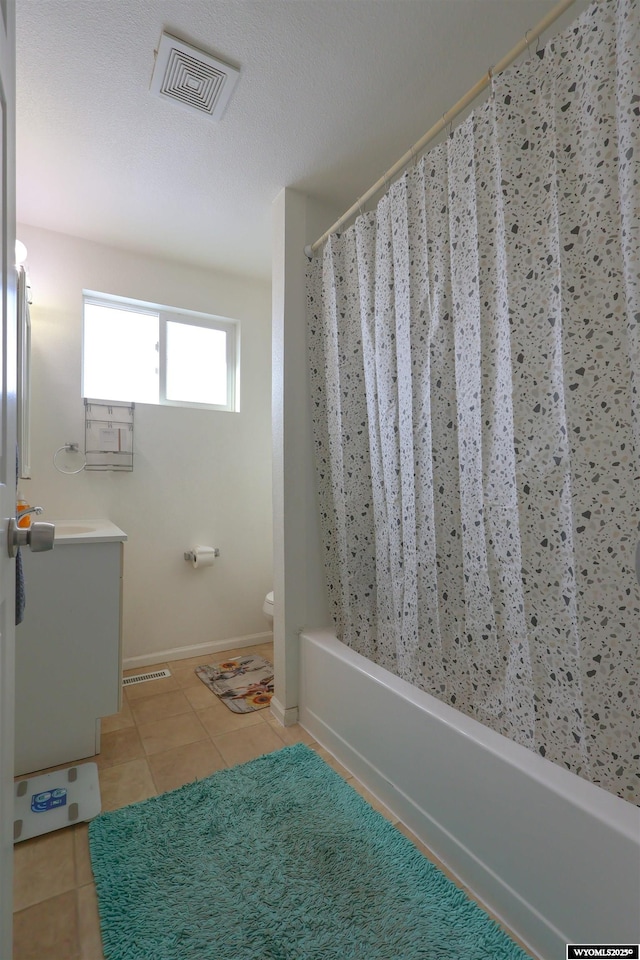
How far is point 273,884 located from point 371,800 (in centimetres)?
45

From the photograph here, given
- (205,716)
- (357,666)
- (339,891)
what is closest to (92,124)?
(357,666)

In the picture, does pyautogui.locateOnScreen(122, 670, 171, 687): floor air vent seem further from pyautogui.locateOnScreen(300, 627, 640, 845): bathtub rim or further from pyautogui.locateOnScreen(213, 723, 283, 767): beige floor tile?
pyautogui.locateOnScreen(300, 627, 640, 845): bathtub rim

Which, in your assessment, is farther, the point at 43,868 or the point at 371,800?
the point at 371,800

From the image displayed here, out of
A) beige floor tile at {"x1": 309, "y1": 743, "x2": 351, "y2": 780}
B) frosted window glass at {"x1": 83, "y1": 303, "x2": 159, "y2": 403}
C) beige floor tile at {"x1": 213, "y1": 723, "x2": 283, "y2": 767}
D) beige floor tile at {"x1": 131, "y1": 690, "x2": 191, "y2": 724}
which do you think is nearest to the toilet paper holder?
beige floor tile at {"x1": 131, "y1": 690, "x2": 191, "y2": 724}

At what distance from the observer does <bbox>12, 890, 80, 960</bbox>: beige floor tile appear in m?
1.06

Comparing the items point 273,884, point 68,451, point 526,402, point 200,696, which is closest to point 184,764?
point 200,696

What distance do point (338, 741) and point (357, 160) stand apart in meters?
2.45

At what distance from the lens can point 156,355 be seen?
9.30ft

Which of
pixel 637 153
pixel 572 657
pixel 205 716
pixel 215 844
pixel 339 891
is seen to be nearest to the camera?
pixel 637 153

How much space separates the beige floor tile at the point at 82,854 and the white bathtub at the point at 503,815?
90 cm

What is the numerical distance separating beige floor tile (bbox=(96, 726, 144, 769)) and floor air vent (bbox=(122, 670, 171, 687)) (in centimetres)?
50

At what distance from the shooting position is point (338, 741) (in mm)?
1766

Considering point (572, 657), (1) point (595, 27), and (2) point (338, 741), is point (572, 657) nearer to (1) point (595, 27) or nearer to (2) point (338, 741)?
(2) point (338, 741)

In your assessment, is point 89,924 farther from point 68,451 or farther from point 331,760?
point 68,451
